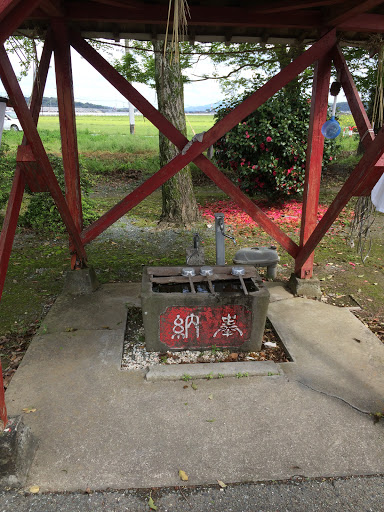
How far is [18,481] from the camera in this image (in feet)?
8.17

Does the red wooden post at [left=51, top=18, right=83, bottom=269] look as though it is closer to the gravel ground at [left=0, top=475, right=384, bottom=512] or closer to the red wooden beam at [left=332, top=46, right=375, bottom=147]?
the red wooden beam at [left=332, top=46, right=375, bottom=147]

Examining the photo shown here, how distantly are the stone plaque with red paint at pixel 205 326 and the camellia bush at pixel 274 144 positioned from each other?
5204mm

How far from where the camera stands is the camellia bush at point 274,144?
8195mm

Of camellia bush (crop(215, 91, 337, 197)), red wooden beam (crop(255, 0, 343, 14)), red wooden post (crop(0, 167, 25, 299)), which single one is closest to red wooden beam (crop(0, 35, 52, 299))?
red wooden post (crop(0, 167, 25, 299))

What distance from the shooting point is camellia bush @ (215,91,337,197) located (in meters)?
8.20

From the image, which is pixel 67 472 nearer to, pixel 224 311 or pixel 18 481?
pixel 18 481

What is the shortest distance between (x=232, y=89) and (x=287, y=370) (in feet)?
35.5

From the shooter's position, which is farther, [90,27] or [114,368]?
[90,27]

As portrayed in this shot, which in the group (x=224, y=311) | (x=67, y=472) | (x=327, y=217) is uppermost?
(x=327, y=217)

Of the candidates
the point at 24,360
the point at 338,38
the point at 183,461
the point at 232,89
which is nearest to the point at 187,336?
the point at 183,461

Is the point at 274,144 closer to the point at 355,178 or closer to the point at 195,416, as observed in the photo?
the point at 355,178

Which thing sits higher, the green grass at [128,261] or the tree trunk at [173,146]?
the tree trunk at [173,146]

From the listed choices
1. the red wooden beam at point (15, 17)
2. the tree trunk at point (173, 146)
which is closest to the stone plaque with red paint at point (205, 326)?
the red wooden beam at point (15, 17)

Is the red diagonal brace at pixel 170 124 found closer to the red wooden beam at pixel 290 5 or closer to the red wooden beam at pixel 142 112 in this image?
the red wooden beam at pixel 142 112
